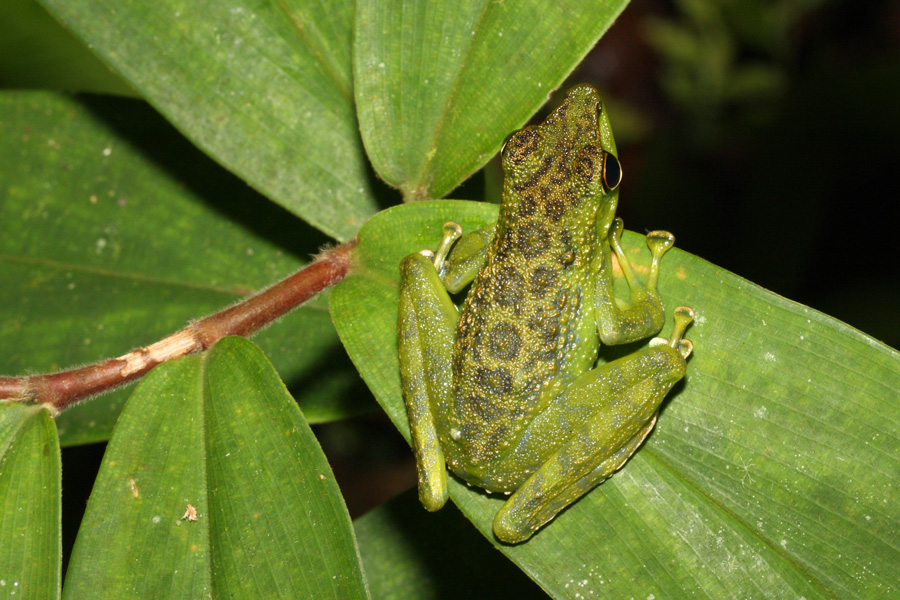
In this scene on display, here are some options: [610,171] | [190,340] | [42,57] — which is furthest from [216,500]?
[42,57]

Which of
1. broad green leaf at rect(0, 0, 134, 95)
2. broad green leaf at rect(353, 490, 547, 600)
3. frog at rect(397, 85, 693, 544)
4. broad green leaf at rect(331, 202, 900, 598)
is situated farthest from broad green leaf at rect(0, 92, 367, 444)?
broad green leaf at rect(331, 202, 900, 598)

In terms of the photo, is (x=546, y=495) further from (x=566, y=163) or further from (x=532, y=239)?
(x=566, y=163)

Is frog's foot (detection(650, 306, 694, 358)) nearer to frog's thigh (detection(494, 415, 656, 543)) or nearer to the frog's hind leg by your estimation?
frog's thigh (detection(494, 415, 656, 543))

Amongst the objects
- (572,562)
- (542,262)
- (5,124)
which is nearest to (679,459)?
(572,562)

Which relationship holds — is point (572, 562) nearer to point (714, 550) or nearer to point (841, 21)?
point (714, 550)

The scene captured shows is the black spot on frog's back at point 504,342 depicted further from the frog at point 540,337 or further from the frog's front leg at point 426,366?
the frog's front leg at point 426,366
